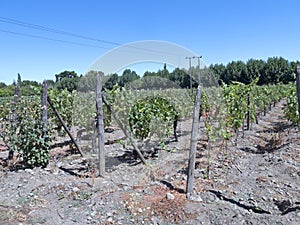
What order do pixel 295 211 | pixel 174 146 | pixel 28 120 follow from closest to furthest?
pixel 295 211
pixel 28 120
pixel 174 146

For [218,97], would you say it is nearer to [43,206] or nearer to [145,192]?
[145,192]

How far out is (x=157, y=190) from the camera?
4.60 meters

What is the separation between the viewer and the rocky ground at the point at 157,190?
12.4 ft

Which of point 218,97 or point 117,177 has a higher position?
point 218,97

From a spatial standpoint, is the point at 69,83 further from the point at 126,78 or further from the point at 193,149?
the point at 193,149

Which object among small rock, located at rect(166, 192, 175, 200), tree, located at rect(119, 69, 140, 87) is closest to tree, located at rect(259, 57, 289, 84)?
tree, located at rect(119, 69, 140, 87)

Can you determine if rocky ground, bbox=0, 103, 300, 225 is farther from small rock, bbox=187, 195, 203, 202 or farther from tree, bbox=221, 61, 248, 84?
tree, bbox=221, 61, 248, 84

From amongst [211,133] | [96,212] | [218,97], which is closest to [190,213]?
[96,212]

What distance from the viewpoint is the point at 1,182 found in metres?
5.33

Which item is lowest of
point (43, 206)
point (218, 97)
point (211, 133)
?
point (43, 206)

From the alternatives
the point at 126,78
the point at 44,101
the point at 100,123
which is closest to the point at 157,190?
the point at 100,123

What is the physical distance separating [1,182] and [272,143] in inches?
279

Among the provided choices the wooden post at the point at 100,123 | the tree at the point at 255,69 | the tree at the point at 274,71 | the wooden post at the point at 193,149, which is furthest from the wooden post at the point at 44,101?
the tree at the point at 274,71

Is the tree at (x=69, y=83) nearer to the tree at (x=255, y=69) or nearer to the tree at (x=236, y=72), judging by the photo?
the tree at (x=236, y=72)
